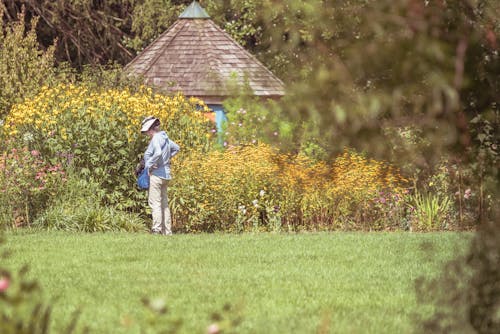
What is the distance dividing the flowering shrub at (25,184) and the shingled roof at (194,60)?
226 inches

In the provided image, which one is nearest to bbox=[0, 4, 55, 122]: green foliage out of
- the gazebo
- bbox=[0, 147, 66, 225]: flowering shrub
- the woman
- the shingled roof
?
the gazebo

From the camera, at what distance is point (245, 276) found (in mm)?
10148

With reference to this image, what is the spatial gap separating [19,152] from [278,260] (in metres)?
5.48

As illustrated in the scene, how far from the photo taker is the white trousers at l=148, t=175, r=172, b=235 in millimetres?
14680

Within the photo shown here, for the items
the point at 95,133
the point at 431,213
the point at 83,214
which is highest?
the point at 95,133

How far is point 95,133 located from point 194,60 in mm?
7011

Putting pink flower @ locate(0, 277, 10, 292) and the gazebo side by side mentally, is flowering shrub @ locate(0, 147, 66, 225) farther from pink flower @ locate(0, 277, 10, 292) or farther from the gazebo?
pink flower @ locate(0, 277, 10, 292)

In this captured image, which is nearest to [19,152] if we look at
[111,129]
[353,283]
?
[111,129]

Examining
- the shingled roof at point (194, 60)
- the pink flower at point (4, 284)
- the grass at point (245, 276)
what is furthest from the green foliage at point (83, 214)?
the pink flower at point (4, 284)

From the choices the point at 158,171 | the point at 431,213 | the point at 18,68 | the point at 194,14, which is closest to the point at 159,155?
the point at 158,171

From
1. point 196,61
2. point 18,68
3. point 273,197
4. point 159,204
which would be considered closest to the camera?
point 159,204

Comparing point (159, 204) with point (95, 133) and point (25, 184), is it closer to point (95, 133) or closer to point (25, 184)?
point (95, 133)

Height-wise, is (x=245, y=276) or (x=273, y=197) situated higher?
(x=273, y=197)

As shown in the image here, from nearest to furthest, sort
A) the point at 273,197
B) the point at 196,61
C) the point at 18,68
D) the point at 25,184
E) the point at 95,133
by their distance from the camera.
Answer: the point at 25,184 → the point at 273,197 → the point at 95,133 → the point at 18,68 → the point at 196,61
